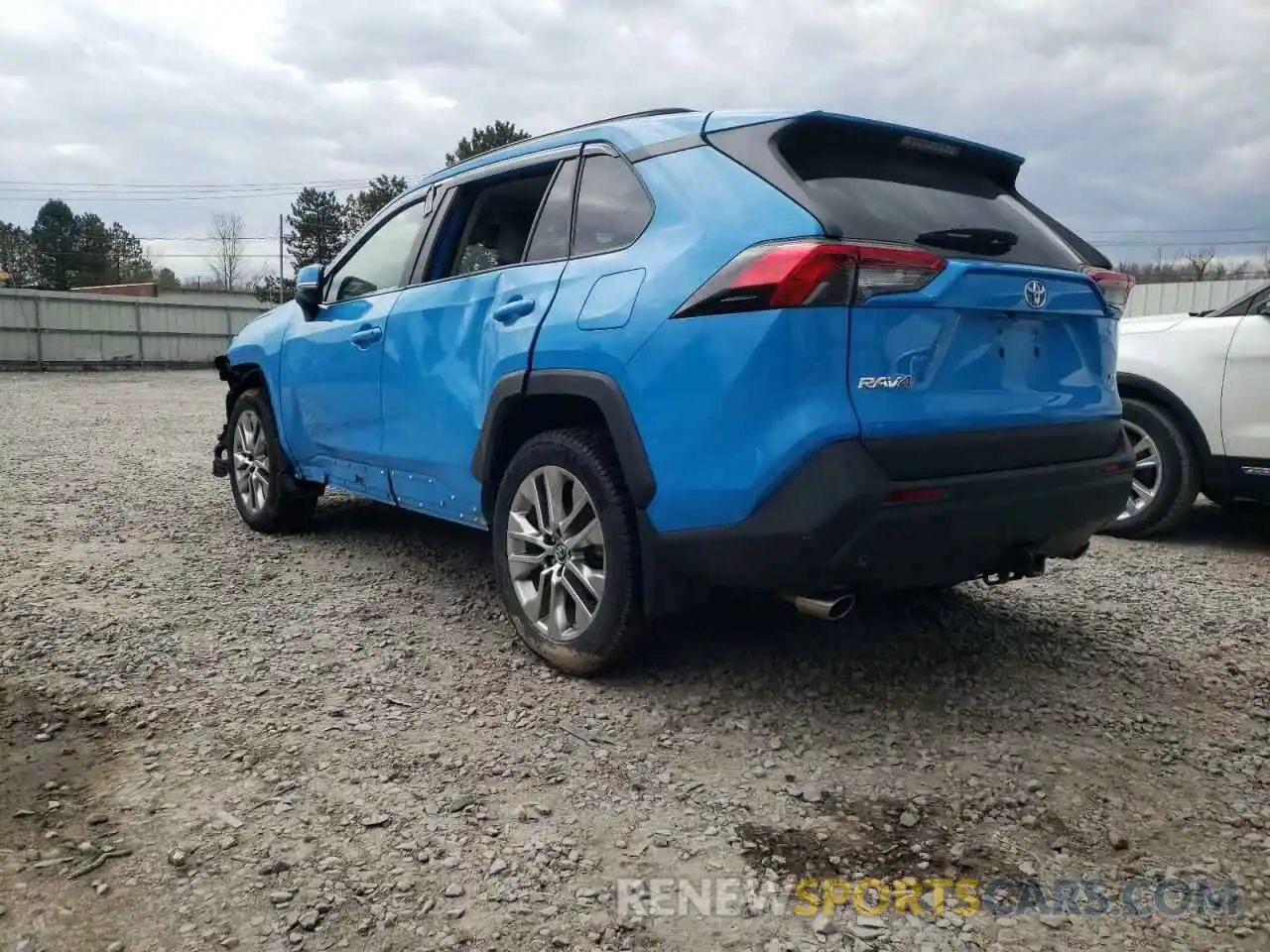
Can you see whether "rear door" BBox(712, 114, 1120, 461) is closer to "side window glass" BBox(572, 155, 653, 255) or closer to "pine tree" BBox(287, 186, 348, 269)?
"side window glass" BBox(572, 155, 653, 255)

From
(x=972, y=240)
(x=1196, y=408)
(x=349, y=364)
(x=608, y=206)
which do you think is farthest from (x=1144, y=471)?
(x=349, y=364)

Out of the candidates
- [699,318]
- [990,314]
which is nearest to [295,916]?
[699,318]

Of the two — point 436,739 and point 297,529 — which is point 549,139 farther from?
point 297,529

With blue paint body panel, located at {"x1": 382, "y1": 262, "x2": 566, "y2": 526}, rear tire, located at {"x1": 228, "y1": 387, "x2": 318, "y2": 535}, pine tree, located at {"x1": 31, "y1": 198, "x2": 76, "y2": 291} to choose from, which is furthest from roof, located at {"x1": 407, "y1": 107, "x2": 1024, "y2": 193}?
pine tree, located at {"x1": 31, "y1": 198, "x2": 76, "y2": 291}

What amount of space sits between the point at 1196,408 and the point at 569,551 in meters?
4.07

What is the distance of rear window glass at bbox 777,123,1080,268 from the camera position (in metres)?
2.83

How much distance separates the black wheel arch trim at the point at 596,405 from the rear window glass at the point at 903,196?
0.85 metres

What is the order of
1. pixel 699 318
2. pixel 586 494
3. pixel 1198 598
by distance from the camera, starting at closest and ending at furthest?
pixel 699 318, pixel 586 494, pixel 1198 598

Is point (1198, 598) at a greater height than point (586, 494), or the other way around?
point (586, 494)

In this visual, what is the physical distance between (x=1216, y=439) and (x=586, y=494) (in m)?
4.05

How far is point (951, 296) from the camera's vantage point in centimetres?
278

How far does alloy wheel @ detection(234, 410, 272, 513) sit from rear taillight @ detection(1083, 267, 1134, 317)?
4.22 meters

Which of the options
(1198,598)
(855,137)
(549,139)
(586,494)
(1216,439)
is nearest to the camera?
(855,137)

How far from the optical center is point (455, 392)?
12.7ft
